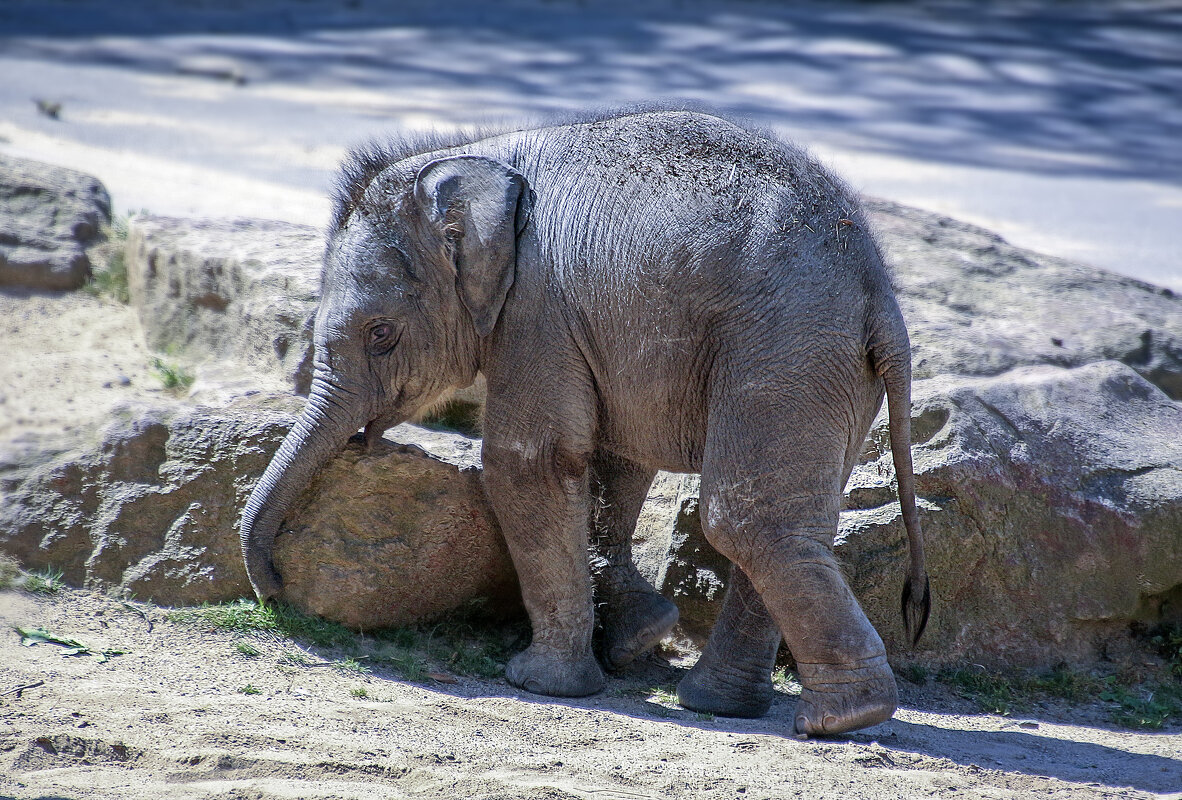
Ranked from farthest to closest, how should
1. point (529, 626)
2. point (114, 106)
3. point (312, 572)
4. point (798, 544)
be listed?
point (114, 106)
point (529, 626)
point (312, 572)
point (798, 544)

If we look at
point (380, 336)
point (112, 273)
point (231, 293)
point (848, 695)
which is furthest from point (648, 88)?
point (848, 695)

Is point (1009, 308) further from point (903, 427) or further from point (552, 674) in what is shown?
point (552, 674)

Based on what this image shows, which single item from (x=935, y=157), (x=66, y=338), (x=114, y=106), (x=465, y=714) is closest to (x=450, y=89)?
(x=114, y=106)

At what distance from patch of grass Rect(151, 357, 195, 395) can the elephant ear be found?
2045 millimetres

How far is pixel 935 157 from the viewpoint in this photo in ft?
40.3

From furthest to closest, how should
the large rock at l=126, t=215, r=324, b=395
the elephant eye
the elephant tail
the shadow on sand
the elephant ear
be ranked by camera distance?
the shadow on sand
the large rock at l=126, t=215, r=324, b=395
the elephant eye
the elephant ear
the elephant tail

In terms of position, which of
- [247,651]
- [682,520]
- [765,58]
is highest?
[765,58]

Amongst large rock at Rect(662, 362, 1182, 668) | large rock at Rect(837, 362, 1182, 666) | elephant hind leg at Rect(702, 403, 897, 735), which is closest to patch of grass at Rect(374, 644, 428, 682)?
large rock at Rect(662, 362, 1182, 668)

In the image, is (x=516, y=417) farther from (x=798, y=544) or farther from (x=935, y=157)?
(x=935, y=157)

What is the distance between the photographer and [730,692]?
461cm

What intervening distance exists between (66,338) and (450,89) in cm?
829

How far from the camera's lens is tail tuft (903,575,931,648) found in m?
4.48

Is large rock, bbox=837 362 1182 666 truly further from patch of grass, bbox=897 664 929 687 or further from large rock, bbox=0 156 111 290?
Answer: large rock, bbox=0 156 111 290

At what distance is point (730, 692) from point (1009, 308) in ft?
10.7
